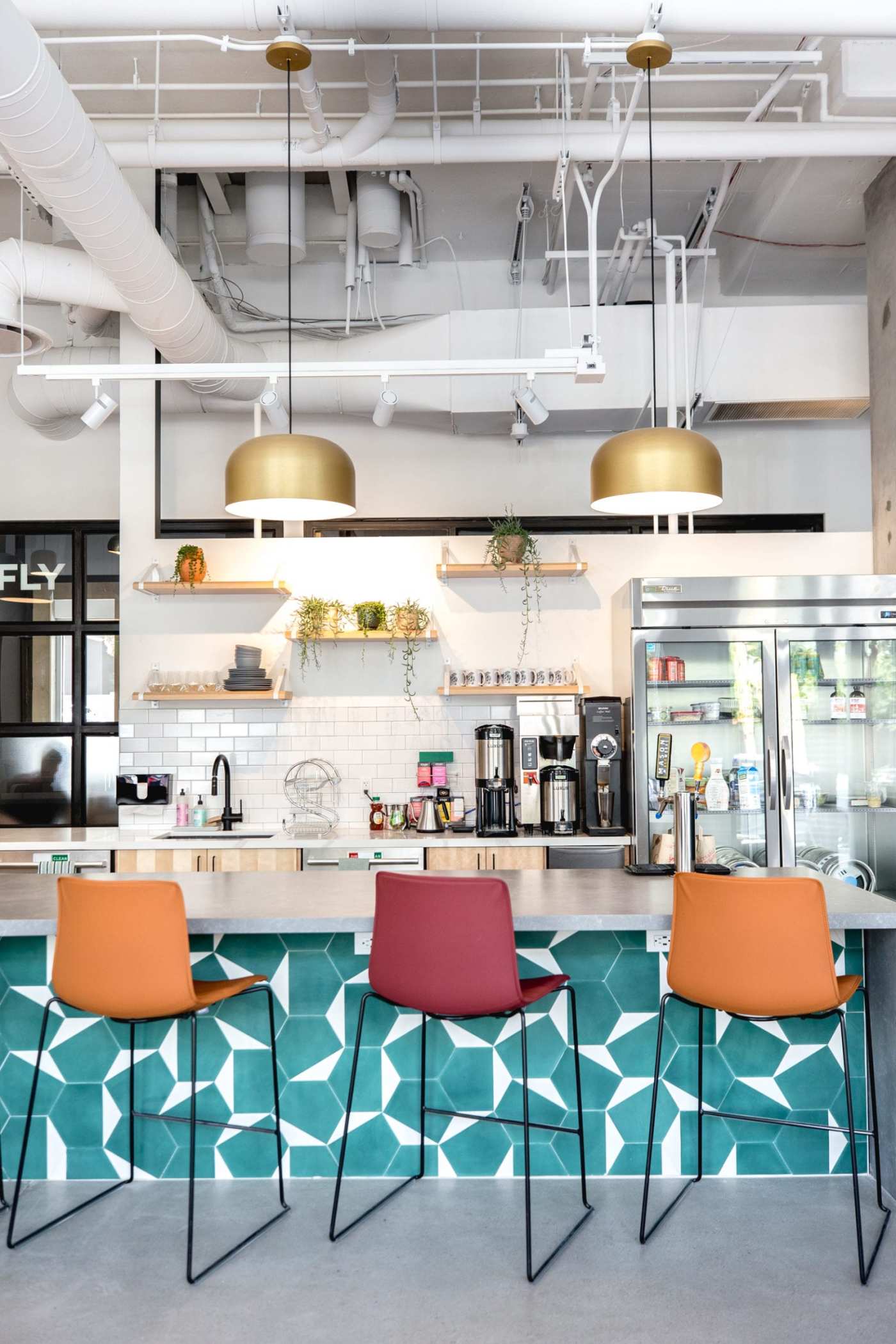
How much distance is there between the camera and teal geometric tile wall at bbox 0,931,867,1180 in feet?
10.5

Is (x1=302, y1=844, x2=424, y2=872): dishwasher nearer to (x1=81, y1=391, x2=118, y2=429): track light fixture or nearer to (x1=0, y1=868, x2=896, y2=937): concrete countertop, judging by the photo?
(x1=0, y1=868, x2=896, y2=937): concrete countertop

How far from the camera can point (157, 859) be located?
519 centimetres

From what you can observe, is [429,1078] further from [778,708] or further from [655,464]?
[778,708]

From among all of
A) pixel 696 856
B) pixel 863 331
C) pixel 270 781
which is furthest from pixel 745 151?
pixel 270 781

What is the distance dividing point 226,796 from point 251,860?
0.69 m

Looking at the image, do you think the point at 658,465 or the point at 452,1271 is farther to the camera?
the point at 658,465

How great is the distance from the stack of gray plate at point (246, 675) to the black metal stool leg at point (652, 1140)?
3083 mm

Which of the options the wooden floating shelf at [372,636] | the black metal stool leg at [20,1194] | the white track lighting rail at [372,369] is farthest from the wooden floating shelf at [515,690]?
the black metal stool leg at [20,1194]

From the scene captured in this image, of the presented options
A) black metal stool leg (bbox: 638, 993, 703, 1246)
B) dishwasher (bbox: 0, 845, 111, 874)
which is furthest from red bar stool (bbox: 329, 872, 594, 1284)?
dishwasher (bbox: 0, 845, 111, 874)

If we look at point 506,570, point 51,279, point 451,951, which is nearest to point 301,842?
point 506,570

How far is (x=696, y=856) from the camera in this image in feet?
11.7

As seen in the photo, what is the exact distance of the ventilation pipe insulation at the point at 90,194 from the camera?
10.00 feet

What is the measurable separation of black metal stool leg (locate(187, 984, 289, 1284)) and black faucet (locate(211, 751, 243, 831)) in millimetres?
2448

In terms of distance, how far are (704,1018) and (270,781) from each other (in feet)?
10.5
